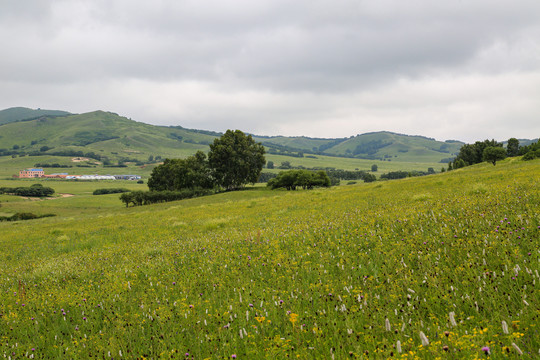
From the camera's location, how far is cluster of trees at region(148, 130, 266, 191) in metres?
88.9

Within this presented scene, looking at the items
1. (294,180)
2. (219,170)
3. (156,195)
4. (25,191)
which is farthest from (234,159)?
(25,191)

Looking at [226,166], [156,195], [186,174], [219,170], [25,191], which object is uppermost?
[226,166]

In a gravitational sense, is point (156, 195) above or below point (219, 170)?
below

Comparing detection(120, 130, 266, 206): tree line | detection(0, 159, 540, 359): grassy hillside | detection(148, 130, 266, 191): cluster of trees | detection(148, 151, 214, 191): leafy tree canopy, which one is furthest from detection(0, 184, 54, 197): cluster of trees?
detection(0, 159, 540, 359): grassy hillside

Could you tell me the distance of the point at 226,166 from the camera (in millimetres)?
90500

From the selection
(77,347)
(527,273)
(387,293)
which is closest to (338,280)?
(387,293)

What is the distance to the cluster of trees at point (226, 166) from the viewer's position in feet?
292

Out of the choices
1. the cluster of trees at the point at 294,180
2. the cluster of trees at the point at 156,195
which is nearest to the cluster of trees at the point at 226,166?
the cluster of trees at the point at 156,195

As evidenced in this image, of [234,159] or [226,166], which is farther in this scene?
[226,166]

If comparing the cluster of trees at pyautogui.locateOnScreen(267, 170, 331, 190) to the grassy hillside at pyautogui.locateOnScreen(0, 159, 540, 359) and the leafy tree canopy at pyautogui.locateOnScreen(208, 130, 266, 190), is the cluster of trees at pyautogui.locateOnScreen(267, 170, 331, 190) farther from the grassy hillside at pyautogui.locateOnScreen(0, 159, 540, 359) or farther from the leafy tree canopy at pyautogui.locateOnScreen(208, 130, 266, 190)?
the grassy hillside at pyautogui.locateOnScreen(0, 159, 540, 359)

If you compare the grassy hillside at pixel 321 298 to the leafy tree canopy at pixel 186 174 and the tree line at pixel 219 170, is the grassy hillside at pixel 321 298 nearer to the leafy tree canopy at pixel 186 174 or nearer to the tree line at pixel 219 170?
the tree line at pixel 219 170

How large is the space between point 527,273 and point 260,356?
14.3 feet

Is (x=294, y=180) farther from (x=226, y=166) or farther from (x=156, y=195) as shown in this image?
(x=156, y=195)

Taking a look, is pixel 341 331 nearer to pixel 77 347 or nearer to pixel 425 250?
pixel 425 250
